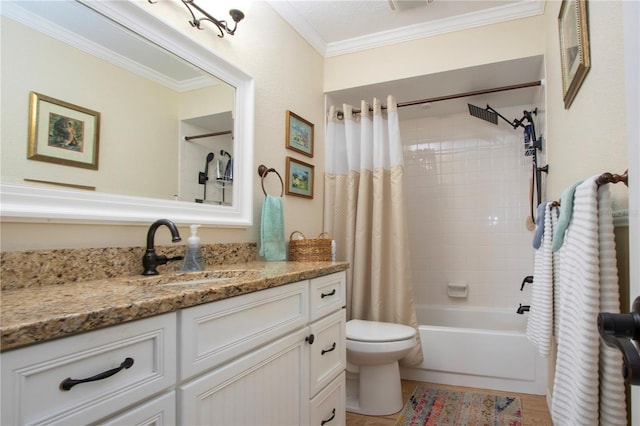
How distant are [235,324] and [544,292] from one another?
1.27m

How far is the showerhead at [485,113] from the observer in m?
2.92

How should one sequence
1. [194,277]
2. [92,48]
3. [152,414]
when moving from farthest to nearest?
[194,277] < [92,48] < [152,414]

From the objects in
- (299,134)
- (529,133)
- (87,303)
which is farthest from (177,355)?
(529,133)

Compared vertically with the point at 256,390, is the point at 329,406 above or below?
below

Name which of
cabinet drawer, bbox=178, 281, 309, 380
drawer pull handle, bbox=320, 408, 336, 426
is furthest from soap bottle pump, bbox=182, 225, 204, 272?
drawer pull handle, bbox=320, 408, 336, 426

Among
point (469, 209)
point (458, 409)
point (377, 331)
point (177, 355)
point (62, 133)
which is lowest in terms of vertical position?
point (458, 409)

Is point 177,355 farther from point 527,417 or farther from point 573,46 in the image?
point 527,417

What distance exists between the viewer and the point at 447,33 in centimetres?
243

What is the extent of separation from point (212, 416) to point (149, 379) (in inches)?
10.0

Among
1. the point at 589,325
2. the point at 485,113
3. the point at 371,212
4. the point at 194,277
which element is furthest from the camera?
the point at 485,113

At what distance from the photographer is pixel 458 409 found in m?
2.10

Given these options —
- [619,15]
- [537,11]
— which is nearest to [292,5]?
[537,11]

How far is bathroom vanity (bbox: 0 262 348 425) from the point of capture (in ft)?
1.99

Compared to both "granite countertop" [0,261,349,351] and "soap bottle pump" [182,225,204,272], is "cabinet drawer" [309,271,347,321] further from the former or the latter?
"soap bottle pump" [182,225,204,272]
